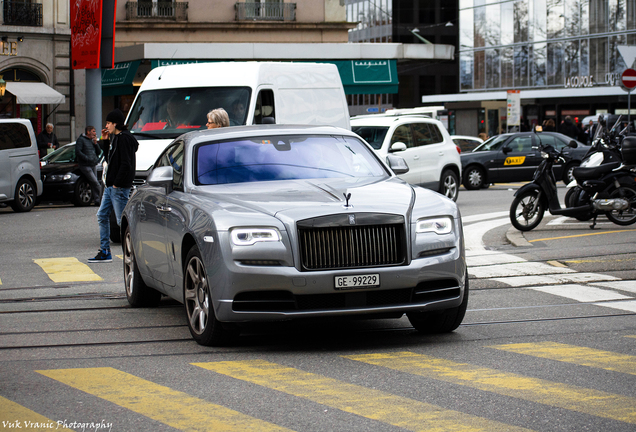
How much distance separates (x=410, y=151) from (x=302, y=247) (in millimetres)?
13340

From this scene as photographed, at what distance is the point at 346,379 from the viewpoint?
5703 millimetres

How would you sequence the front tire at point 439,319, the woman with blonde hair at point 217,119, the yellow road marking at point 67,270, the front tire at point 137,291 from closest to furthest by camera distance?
the front tire at point 439,319
the front tire at point 137,291
the yellow road marking at point 67,270
the woman with blonde hair at point 217,119

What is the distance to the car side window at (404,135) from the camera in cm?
1945

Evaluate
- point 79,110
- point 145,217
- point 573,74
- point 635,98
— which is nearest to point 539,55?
point 573,74

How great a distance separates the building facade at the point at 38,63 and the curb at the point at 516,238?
23.6 metres

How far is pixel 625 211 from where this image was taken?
1470 centimetres

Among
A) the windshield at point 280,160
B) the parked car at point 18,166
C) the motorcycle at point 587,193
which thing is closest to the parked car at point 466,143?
the parked car at point 18,166

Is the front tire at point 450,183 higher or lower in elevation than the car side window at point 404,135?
lower

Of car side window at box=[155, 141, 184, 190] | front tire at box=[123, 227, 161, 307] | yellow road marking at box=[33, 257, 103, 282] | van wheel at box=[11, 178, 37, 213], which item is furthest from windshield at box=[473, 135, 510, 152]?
front tire at box=[123, 227, 161, 307]

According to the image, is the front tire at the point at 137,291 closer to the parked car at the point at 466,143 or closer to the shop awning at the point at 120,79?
the parked car at the point at 466,143

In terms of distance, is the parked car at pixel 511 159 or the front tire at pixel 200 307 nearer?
the front tire at pixel 200 307

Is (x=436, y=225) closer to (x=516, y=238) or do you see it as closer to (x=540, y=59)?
(x=516, y=238)

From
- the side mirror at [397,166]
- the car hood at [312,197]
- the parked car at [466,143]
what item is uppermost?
→ the parked car at [466,143]

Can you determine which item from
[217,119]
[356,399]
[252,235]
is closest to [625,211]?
[217,119]
